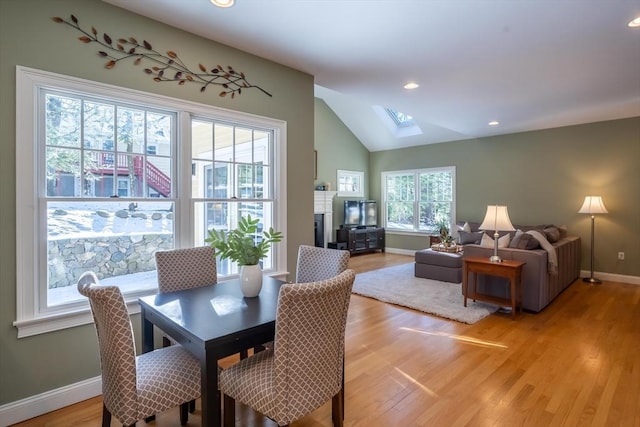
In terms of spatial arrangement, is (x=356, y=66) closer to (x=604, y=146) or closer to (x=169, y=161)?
(x=169, y=161)

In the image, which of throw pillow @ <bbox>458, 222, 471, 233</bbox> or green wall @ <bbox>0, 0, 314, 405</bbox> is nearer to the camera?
green wall @ <bbox>0, 0, 314, 405</bbox>

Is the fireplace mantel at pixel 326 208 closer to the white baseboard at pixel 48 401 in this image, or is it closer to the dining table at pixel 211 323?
the dining table at pixel 211 323

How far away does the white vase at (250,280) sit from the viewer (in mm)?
2051

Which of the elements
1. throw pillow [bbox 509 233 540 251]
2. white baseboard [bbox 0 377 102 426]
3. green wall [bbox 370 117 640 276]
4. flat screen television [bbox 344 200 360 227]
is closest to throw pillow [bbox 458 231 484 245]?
green wall [bbox 370 117 640 276]

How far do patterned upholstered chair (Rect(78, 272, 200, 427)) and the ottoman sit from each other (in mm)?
4414

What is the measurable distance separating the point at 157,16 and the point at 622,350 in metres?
4.71

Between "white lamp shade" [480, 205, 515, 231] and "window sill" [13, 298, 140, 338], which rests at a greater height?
"white lamp shade" [480, 205, 515, 231]

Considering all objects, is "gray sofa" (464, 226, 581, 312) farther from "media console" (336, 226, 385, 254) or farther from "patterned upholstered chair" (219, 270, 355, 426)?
"media console" (336, 226, 385, 254)

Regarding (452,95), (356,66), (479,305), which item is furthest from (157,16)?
(479,305)

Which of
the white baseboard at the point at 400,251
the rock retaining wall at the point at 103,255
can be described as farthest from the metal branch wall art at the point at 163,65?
the white baseboard at the point at 400,251

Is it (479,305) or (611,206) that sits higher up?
(611,206)

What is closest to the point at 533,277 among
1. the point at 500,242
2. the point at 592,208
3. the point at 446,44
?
the point at 500,242

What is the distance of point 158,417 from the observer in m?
2.06

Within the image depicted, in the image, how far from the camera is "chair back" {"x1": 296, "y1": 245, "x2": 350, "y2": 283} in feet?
7.72
